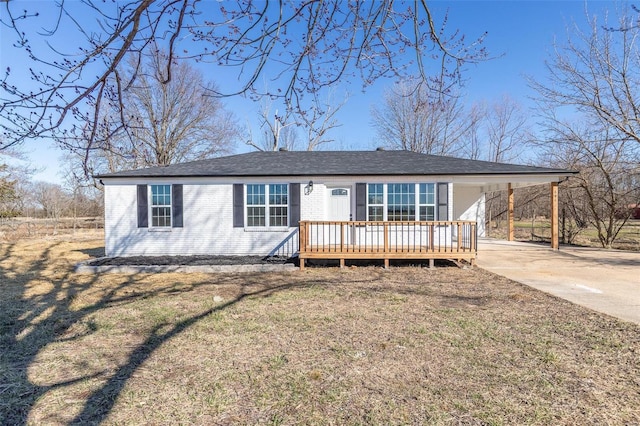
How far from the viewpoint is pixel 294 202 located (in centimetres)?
990

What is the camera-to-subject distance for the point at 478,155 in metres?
25.7

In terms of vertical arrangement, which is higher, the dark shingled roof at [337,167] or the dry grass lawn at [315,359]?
the dark shingled roof at [337,167]

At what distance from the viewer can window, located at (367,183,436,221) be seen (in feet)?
31.8

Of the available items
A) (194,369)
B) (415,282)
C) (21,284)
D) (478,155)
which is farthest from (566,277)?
(478,155)

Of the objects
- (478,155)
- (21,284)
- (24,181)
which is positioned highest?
(478,155)

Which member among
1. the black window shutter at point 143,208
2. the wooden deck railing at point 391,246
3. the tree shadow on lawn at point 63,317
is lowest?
the tree shadow on lawn at point 63,317

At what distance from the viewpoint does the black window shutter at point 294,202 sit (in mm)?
9891

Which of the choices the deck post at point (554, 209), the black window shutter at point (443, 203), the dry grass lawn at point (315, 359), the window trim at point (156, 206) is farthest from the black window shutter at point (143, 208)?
the deck post at point (554, 209)

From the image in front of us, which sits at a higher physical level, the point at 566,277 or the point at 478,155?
the point at 478,155

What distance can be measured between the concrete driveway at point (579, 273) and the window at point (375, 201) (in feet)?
10.1

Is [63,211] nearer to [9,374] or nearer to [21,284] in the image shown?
[21,284]

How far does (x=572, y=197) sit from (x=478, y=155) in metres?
11.9

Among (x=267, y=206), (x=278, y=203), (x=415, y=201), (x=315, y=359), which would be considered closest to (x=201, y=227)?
(x=267, y=206)

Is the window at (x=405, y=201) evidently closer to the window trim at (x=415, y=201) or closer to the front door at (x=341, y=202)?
the window trim at (x=415, y=201)
